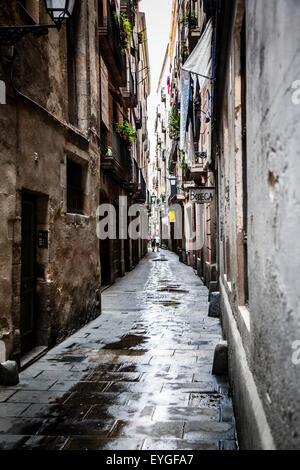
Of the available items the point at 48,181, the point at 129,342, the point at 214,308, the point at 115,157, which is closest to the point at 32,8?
the point at 48,181

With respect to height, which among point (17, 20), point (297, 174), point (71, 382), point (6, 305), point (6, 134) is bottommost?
point (71, 382)

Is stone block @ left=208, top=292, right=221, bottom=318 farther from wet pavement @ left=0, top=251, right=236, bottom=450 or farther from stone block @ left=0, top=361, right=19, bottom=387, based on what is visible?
stone block @ left=0, top=361, right=19, bottom=387

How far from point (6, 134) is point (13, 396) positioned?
9.92ft

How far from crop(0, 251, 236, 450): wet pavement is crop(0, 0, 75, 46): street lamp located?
13.0 feet

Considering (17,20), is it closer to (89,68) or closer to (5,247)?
(5,247)

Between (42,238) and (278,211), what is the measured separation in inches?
206

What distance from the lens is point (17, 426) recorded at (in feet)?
12.1

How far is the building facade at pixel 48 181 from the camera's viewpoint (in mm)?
5137

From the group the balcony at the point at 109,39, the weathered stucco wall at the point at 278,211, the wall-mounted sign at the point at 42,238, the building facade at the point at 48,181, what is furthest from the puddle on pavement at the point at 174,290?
the weathered stucco wall at the point at 278,211

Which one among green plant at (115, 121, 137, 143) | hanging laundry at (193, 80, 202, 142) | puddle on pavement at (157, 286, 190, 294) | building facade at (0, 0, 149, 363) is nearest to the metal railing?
green plant at (115, 121, 137, 143)

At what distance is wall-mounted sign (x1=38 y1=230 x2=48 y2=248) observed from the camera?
646 centimetres
